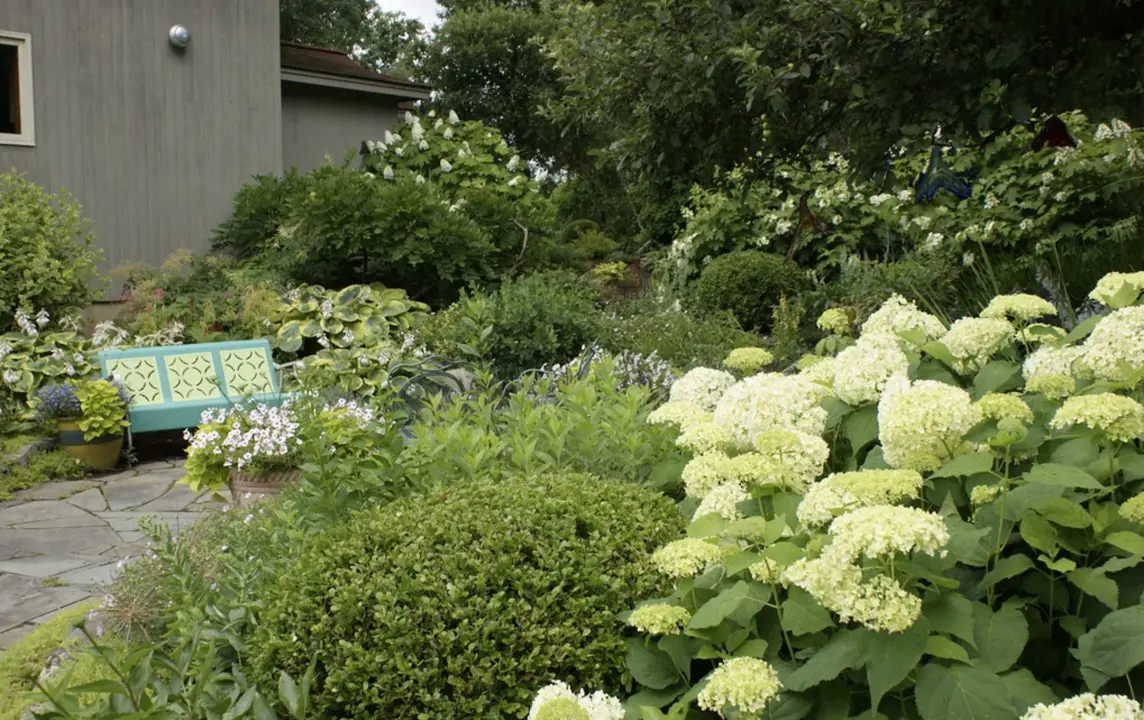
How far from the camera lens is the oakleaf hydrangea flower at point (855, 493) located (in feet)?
5.10

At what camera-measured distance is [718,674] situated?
4.84ft

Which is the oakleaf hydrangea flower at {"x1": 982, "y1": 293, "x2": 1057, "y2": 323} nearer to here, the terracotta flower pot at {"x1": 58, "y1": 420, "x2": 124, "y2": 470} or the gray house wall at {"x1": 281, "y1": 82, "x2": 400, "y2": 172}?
the terracotta flower pot at {"x1": 58, "y1": 420, "x2": 124, "y2": 470}

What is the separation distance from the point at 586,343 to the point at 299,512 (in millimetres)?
3655

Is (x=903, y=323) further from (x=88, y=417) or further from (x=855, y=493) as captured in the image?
(x=88, y=417)

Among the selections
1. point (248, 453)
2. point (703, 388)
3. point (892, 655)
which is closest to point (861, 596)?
point (892, 655)

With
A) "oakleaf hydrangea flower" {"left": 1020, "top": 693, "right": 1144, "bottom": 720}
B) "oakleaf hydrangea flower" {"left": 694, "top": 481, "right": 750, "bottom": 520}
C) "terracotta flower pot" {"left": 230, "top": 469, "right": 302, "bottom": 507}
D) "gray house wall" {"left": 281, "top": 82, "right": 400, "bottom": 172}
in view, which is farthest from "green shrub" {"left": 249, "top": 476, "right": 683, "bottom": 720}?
"gray house wall" {"left": 281, "top": 82, "right": 400, "bottom": 172}

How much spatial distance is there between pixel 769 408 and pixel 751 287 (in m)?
7.53

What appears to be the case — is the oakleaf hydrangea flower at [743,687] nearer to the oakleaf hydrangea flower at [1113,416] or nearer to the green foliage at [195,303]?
the oakleaf hydrangea flower at [1113,416]

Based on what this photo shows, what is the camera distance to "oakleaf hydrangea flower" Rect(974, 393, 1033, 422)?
65.7 inches

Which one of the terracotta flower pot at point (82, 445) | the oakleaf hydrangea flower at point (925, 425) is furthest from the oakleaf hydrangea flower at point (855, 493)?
the terracotta flower pot at point (82, 445)

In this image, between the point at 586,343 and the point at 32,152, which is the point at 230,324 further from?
the point at 586,343

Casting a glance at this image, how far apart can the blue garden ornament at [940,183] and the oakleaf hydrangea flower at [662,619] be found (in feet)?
24.1

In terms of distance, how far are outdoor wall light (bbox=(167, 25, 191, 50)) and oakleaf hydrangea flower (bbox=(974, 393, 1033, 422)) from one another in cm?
1043

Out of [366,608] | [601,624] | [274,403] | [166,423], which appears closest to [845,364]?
[601,624]
